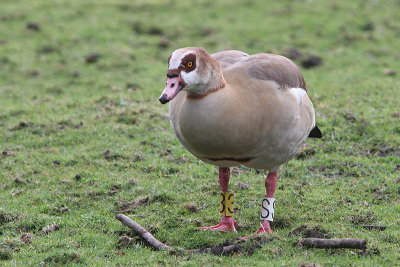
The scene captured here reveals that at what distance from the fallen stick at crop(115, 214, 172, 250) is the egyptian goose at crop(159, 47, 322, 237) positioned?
0.74 metres

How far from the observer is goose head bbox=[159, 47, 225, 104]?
4.62 m

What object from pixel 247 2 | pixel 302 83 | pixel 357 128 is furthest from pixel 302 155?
pixel 247 2

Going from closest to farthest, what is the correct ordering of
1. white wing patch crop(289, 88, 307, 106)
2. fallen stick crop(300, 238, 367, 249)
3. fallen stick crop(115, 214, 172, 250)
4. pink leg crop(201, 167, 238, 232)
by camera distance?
fallen stick crop(300, 238, 367, 249)
fallen stick crop(115, 214, 172, 250)
white wing patch crop(289, 88, 307, 106)
pink leg crop(201, 167, 238, 232)

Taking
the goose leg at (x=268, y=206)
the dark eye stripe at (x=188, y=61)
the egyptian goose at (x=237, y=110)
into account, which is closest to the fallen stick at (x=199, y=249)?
the goose leg at (x=268, y=206)

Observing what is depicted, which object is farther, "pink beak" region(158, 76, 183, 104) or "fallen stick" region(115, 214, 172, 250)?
"fallen stick" region(115, 214, 172, 250)

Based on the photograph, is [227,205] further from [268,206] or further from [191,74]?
[191,74]

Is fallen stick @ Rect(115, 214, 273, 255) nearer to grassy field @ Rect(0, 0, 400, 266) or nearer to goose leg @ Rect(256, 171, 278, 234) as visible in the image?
grassy field @ Rect(0, 0, 400, 266)

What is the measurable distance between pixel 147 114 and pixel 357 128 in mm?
3435

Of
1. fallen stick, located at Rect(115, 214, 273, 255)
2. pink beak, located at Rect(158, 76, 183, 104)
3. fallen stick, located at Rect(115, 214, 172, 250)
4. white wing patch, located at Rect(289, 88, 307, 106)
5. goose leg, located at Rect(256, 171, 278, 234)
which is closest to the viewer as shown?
pink beak, located at Rect(158, 76, 183, 104)

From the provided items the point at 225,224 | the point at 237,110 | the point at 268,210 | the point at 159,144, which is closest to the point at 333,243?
the point at 268,210

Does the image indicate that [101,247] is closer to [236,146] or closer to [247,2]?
[236,146]

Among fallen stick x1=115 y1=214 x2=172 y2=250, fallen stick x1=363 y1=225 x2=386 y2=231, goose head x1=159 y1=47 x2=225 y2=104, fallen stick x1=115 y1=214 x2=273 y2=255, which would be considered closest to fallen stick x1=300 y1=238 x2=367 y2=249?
fallen stick x1=115 y1=214 x2=273 y2=255

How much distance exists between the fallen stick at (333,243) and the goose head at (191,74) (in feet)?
5.67

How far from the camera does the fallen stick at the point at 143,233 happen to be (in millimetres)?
5418
